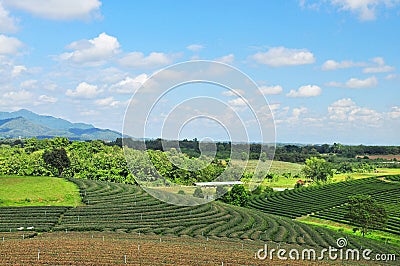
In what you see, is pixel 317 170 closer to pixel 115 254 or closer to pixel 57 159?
pixel 57 159

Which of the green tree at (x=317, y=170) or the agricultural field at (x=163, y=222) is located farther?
the green tree at (x=317, y=170)

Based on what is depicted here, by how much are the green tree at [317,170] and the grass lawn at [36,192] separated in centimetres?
8984

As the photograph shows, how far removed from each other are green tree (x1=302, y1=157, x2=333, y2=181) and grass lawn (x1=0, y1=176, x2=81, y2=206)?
8984cm

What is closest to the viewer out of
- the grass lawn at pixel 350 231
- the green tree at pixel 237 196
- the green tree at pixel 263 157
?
the green tree at pixel 263 157

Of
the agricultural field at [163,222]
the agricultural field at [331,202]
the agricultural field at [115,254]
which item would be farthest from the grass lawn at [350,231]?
the agricultural field at [115,254]

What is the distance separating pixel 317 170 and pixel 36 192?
97.4 meters

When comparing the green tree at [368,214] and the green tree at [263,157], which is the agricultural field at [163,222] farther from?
the green tree at [263,157]

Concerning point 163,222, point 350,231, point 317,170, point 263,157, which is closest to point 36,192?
point 163,222

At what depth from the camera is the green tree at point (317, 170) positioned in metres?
128

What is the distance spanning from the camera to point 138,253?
80.2 feet

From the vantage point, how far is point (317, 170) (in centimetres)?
12875

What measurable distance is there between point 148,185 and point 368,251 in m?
22.5

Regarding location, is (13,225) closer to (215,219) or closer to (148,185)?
(148,185)

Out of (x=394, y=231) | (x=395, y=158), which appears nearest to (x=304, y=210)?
(x=394, y=231)
